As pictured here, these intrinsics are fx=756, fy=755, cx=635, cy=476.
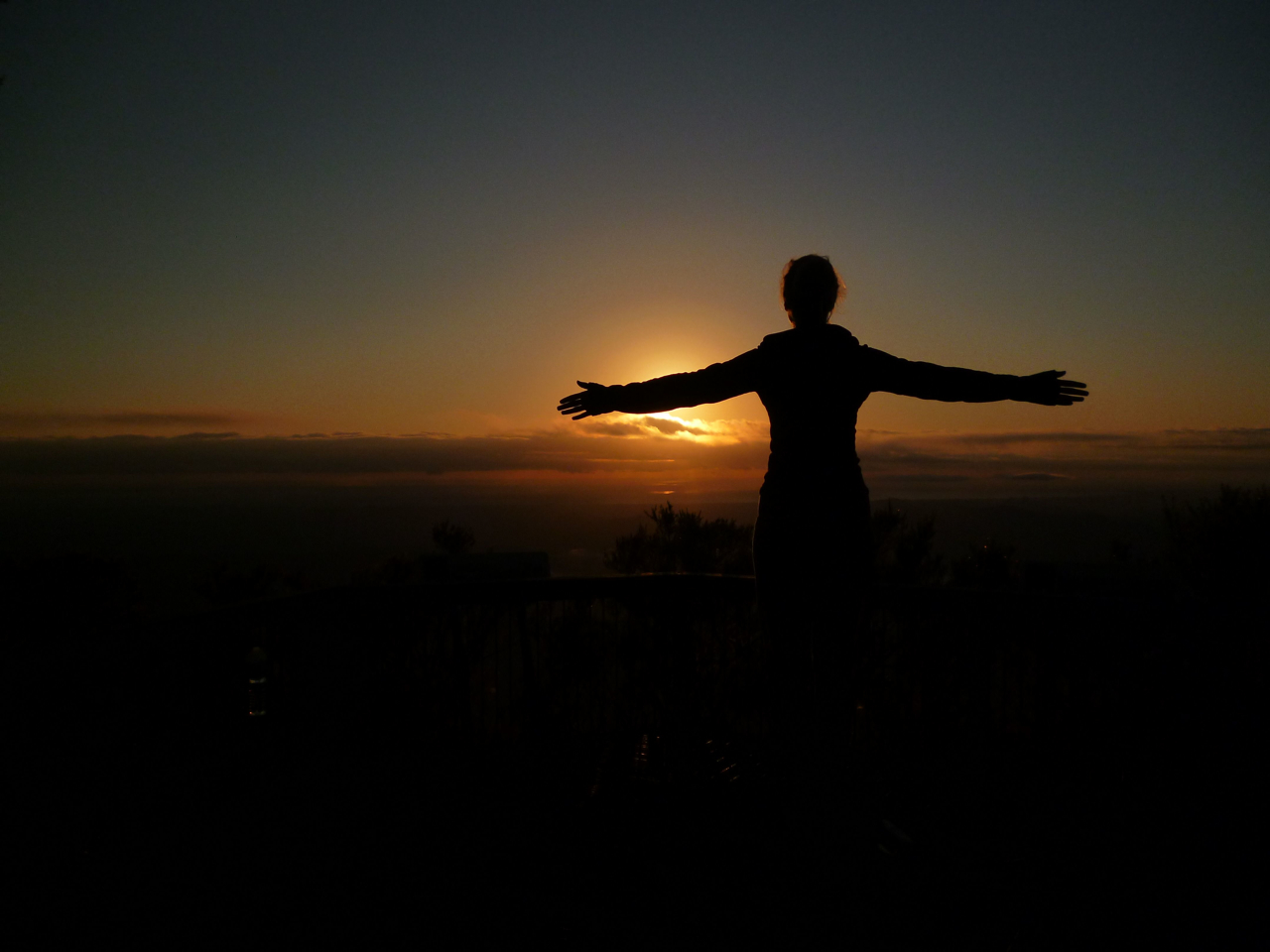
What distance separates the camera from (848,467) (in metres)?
2.09

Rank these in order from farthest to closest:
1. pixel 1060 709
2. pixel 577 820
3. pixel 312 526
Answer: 1. pixel 312 526
2. pixel 1060 709
3. pixel 577 820

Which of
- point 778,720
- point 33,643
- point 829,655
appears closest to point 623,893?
point 778,720

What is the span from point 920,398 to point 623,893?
66.9 inches

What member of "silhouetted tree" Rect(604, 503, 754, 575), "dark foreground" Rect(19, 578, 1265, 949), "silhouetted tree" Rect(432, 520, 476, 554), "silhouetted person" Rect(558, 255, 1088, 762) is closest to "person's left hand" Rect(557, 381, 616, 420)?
"silhouetted person" Rect(558, 255, 1088, 762)

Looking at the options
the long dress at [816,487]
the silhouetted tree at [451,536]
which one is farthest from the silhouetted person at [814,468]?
the silhouetted tree at [451,536]

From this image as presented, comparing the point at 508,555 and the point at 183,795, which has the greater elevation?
the point at 508,555

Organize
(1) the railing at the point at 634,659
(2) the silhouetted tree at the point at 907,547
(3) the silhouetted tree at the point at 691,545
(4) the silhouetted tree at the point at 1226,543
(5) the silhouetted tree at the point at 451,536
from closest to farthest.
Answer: (1) the railing at the point at 634,659 → (3) the silhouetted tree at the point at 691,545 → (4) the silhouetted tree at the point at 1226,543 → (2) the silhouetted tree at the point at 907,547 → (5) the silhouetted tree at the point at 451,536

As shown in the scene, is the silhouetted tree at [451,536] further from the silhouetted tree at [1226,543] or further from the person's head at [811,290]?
the silhouetted tree at [1226,543]

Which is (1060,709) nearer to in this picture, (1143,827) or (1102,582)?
(1102,582)

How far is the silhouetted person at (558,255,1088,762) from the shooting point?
205 cm

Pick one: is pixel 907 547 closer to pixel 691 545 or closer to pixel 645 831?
pixel 691 545

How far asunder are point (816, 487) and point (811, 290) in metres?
0.58

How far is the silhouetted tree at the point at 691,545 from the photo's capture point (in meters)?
7.95

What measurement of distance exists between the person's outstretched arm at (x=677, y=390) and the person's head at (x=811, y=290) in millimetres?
196
